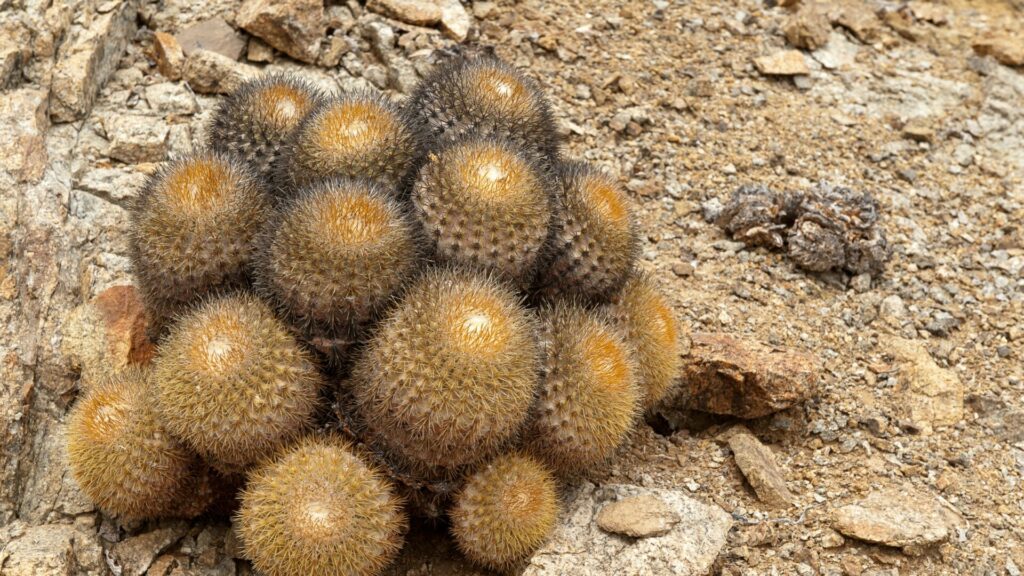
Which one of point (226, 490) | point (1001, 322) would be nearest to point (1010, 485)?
point (1001, 322)

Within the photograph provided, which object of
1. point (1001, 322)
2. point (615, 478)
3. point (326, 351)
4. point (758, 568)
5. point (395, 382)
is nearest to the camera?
point (395, 382)

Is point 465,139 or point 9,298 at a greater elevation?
point 465,139

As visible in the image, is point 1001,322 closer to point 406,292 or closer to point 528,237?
point 528,237

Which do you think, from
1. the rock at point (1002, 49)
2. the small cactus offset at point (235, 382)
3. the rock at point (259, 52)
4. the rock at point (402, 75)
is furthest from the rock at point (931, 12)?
the small cactus offset at point (235, 382)

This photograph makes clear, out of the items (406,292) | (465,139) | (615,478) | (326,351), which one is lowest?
(615,478)

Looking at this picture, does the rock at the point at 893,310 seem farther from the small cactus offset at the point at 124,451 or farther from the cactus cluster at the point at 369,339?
the small cactus offset at the point at 124,451

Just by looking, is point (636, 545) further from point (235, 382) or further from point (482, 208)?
point (235, 382)
